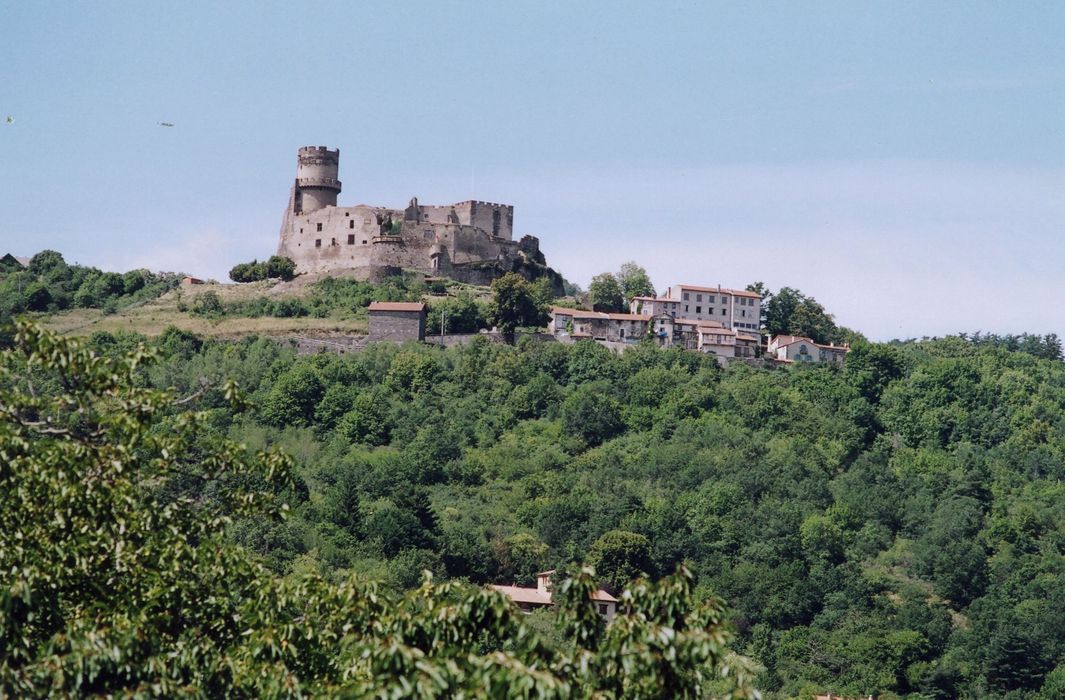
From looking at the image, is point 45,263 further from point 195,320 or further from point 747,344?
point 747,344

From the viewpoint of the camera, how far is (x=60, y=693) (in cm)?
1430

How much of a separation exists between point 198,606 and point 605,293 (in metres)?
70.6

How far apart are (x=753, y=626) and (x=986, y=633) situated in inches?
320

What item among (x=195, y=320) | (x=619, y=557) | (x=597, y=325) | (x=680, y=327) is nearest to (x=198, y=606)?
(x=619, y=557)

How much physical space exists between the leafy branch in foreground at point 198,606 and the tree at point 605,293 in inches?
2693

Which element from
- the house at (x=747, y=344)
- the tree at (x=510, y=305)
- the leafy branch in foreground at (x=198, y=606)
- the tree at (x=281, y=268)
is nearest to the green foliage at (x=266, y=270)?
the tree at (x=281, y=268)

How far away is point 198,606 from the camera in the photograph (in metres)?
16.6

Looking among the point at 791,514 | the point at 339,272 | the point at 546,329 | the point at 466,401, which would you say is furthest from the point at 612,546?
the point at 339,272

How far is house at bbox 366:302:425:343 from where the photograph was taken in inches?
3147

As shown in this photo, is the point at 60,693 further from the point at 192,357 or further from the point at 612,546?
the point at 192,357

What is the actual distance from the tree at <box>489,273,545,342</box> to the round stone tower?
13.8 m

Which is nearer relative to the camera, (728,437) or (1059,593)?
(1059,593)

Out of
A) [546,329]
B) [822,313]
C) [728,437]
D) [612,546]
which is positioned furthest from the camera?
[822,313]

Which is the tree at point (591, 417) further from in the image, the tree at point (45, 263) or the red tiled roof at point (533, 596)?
the tree at point (45, 263)
